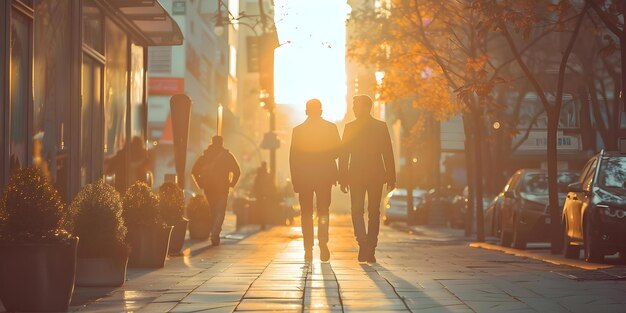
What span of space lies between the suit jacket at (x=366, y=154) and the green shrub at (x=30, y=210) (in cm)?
656

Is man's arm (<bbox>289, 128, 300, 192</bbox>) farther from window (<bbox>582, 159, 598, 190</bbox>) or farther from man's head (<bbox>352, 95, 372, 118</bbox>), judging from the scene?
window (<bbox>582, 159, 598, 190</bbox>)

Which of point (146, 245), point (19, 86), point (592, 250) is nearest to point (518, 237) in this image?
point (592, 250)

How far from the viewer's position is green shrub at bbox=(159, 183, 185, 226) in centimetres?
1596

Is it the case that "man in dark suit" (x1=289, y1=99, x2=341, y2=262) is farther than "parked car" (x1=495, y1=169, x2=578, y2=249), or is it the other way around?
"parked car" (x1=495, y1=169, x2=578, y2=249)

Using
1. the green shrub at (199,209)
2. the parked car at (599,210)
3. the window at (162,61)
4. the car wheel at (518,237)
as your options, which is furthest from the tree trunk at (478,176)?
the window at (162,61)

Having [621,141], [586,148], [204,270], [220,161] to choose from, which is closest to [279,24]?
[220,161]

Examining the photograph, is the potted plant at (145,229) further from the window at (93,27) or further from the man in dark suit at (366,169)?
the window at (93,27)

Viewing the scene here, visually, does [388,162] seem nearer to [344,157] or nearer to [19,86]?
[344,157]

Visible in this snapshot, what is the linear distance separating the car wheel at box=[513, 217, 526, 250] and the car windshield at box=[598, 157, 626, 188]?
540cm

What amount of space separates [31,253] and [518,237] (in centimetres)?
1551

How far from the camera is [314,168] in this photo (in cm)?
1586

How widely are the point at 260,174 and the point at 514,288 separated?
91.4ft

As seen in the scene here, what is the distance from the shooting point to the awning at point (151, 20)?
18109 mm

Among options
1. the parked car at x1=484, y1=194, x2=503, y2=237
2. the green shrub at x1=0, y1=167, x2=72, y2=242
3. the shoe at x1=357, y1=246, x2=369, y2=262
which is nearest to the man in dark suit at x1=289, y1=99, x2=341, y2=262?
the shoe at x1=357, y1=246, x2=369, y2=262
